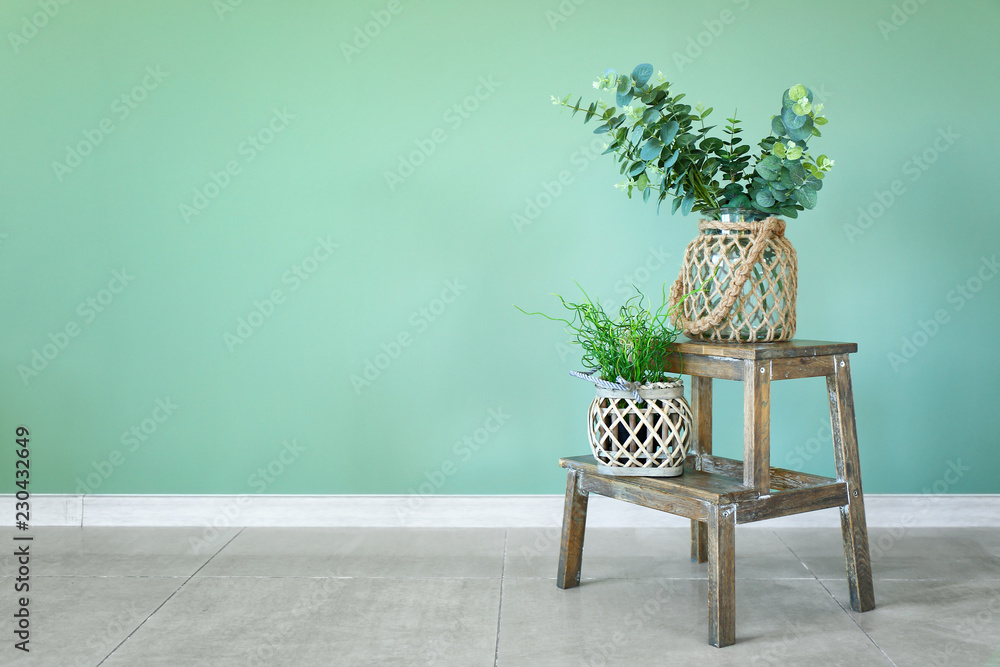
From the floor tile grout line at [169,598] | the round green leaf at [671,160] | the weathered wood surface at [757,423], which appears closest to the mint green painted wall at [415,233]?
the floor tile grout line at [169,598]

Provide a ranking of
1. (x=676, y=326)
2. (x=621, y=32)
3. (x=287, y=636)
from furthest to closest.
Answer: (x=621, y=32) < (x=676, y=326) < (x=287, y=636)

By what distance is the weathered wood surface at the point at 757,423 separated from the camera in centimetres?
164

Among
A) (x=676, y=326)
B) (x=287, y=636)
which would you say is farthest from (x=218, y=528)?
(x=676, y=326)

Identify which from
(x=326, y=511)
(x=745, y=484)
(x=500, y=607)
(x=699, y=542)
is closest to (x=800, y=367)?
(x=745, y=484)

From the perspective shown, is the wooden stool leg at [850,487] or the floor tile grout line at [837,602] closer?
the floor tile grout line at [837,602]

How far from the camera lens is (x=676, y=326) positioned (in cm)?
185

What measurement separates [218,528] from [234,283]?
0.74 meters

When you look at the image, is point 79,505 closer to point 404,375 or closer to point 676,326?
point 404,375

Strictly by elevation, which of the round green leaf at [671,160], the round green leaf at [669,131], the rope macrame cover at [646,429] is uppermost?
the round green leaf at [669,131]

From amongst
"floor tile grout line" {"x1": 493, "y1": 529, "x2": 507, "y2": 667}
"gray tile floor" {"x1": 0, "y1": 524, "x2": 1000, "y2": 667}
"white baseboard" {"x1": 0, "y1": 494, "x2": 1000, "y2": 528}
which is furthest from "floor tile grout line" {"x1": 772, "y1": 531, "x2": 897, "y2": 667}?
"floor tile grout line" {"x1": 493, "y1": 529, "x2": 507, "y2": 667}

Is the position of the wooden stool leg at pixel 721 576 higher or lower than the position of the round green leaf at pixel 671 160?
lower

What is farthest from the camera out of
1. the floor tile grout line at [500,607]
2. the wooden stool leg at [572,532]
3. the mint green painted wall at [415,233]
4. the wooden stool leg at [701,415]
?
the mint green painted wall at [415,233]

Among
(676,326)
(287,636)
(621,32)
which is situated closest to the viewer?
(287,636)

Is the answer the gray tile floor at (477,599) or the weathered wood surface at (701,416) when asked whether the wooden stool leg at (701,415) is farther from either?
the gray tile floor at (477,599)
